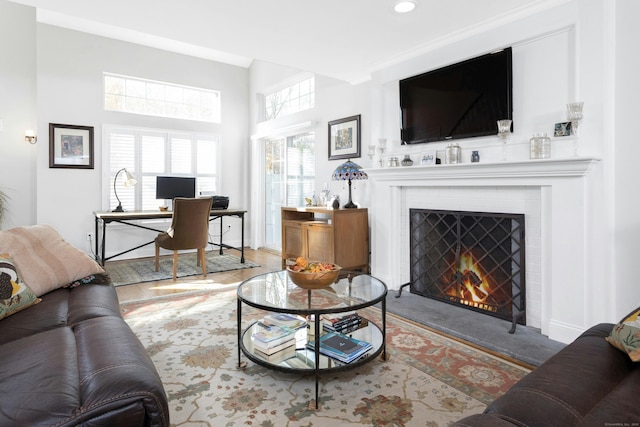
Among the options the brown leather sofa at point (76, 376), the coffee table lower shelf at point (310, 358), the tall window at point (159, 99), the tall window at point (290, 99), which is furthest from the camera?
the tall window at point (159, 99)

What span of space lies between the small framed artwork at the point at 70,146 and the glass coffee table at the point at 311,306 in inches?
162

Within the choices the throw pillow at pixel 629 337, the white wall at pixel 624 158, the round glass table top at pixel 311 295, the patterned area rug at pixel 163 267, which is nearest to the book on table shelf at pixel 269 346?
the round glass table top at pixel 311 295

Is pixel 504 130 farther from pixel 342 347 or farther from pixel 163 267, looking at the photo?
pixel 163 267

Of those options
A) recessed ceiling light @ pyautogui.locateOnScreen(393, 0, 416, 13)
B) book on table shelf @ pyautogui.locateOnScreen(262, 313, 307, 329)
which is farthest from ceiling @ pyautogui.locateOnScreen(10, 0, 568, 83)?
book on table shelf @ pyautogui.locateOnScreen(262, 313, 307, 329)

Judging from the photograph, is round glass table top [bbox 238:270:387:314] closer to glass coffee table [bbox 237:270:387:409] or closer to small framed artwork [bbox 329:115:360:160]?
glass coffee table [bbox 237:270:387:409]

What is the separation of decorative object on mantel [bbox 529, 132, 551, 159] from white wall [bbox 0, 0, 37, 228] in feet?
18.5

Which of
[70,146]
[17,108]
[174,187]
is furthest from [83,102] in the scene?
[174,187]

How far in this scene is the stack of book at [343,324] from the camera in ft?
7.22

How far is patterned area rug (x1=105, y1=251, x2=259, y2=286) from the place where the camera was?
4.30 m

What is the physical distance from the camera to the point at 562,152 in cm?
251

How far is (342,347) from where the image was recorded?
1977 millimetres

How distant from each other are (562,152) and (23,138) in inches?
240

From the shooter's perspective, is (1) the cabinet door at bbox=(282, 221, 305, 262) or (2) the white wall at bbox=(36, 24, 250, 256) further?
(2) the white wall at bbox=(36, 24, 250, 256)

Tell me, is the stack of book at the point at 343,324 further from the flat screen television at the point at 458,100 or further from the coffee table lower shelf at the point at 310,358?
the flat screen television at the point at 458,100
